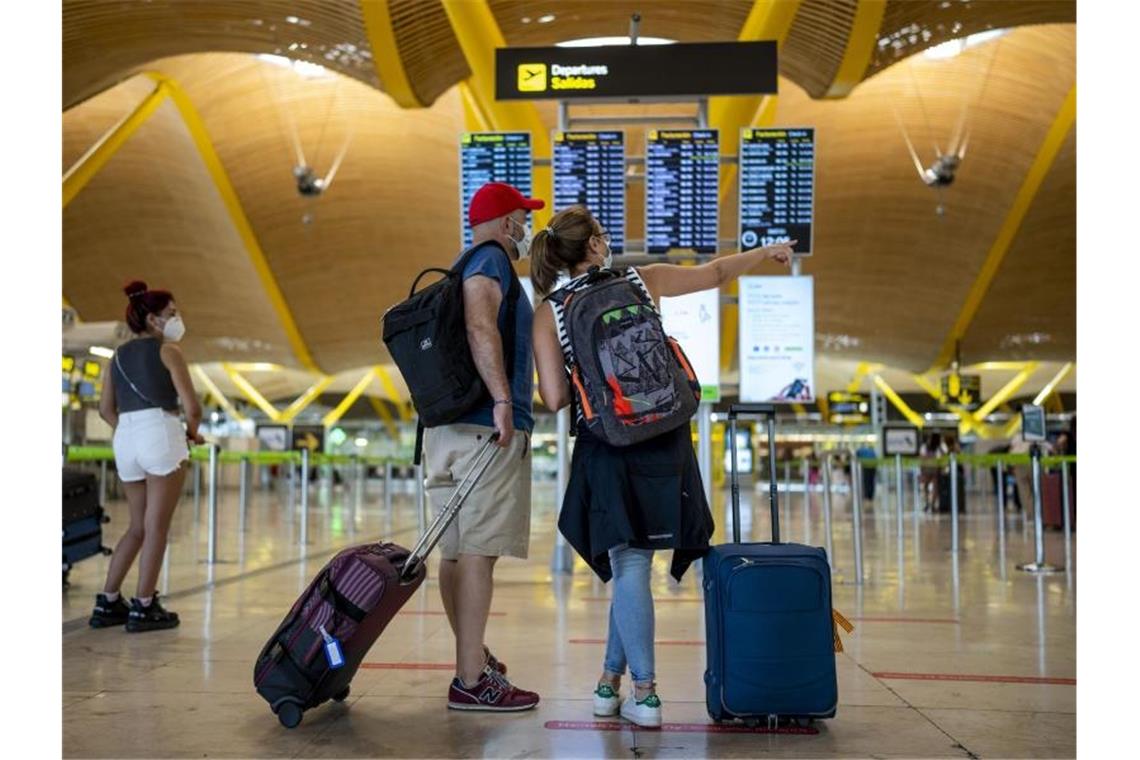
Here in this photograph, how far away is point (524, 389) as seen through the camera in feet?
13.7

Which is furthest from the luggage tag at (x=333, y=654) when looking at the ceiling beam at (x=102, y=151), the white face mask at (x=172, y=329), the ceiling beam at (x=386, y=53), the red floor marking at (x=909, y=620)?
the ceiling beam at (x=102, y=151)

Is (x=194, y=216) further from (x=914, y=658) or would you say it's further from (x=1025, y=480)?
(x=914, y=658)

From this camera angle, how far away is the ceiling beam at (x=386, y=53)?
13.8 m

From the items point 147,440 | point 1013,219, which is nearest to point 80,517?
point 147,440

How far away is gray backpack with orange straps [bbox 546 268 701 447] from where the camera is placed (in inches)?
145

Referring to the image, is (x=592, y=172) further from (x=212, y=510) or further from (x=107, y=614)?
(x=107, y=614)

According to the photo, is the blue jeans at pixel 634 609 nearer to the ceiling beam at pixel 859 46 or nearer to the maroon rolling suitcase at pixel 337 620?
the maroon rolling suitcase at pixel 337 620

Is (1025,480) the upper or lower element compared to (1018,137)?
lower

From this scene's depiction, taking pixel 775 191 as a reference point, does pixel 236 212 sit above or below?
above

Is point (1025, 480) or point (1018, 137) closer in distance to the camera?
point (1025, 480)

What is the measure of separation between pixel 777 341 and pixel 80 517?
5.80 metres

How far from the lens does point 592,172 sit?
10.8 metres
